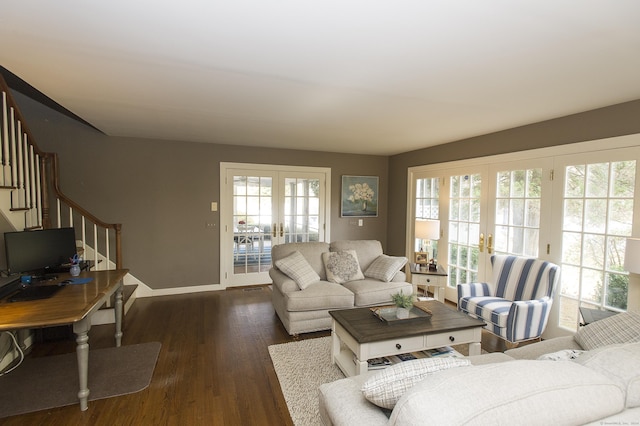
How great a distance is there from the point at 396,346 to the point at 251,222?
3.48 m

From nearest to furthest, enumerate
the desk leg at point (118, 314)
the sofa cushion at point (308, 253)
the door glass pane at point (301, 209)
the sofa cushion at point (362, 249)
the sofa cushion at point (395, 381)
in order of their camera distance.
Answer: the sofa cushion at point (395, 381)
the desk leg at point (118, 314)
the sofa cushion at point (308, 253)
the sofa cushion at point (362, 249)
the door glass pane at point (301, 209)

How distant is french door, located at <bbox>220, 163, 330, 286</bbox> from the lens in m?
5.19

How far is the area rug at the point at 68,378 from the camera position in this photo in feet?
7.49

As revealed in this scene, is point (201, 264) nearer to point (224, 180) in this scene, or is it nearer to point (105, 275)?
point (224, 180)

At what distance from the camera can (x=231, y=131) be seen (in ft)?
13.6

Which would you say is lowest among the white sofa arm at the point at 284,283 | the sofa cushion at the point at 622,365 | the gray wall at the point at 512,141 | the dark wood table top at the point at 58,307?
the white sofa arm at the point at 284,283

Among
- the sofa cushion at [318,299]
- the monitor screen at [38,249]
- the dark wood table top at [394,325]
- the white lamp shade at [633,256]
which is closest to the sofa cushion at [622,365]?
the dark wood table top at [394,325]

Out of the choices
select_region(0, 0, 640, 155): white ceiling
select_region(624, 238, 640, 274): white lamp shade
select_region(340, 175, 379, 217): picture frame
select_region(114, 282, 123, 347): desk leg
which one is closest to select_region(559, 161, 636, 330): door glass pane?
select_region(624, 238, 640, 274): white lamp shade

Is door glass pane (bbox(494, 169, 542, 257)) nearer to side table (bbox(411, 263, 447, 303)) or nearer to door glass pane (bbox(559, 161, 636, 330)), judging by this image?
→ door glass pane (bbox(559, 161, 636, 330))

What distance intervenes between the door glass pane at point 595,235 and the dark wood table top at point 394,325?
1362mm

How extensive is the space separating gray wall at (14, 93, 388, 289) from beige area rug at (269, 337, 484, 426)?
2.54 metres

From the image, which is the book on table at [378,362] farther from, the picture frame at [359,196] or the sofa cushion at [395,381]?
the picture frame at [359,196]

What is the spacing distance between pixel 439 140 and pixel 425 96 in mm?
2112

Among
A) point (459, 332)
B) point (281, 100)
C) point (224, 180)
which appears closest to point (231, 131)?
point (224, 180)
